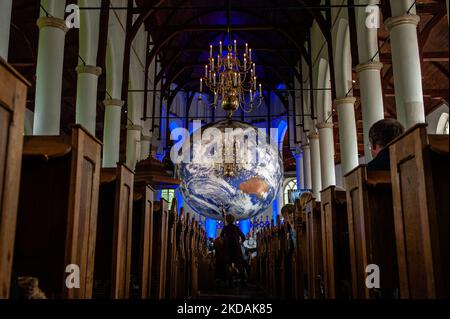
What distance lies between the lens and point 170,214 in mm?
6051

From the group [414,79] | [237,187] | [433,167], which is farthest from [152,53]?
[433,167]

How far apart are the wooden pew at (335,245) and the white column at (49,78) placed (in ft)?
17.1

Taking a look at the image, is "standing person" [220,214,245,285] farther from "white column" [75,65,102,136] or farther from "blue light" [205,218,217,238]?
"blue light" [205,218,217,238]

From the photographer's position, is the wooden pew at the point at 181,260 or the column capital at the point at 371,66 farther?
the column capital at the point at 371,66

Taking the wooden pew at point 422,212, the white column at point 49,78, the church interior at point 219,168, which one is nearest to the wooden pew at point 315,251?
the church interior at point 219,168

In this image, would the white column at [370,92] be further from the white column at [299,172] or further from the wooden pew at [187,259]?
the white column at [299,172]

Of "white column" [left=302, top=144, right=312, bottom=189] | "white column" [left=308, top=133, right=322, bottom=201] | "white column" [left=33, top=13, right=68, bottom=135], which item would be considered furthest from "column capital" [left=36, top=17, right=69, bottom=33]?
"white column" [left=302, top=144, right=312, bottom=189]

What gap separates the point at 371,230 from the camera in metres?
3.17

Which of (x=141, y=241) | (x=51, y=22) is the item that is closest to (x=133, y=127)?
(x=51, y=22)

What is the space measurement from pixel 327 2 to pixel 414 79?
6.53 metres

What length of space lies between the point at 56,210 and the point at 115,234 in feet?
2.18

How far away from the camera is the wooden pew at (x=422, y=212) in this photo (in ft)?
7.16

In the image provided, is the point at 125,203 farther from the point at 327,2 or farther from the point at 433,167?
the point at 327,2

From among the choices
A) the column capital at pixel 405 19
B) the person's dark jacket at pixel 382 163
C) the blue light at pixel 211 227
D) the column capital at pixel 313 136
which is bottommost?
the person's dark jacket at pixel 382 163
